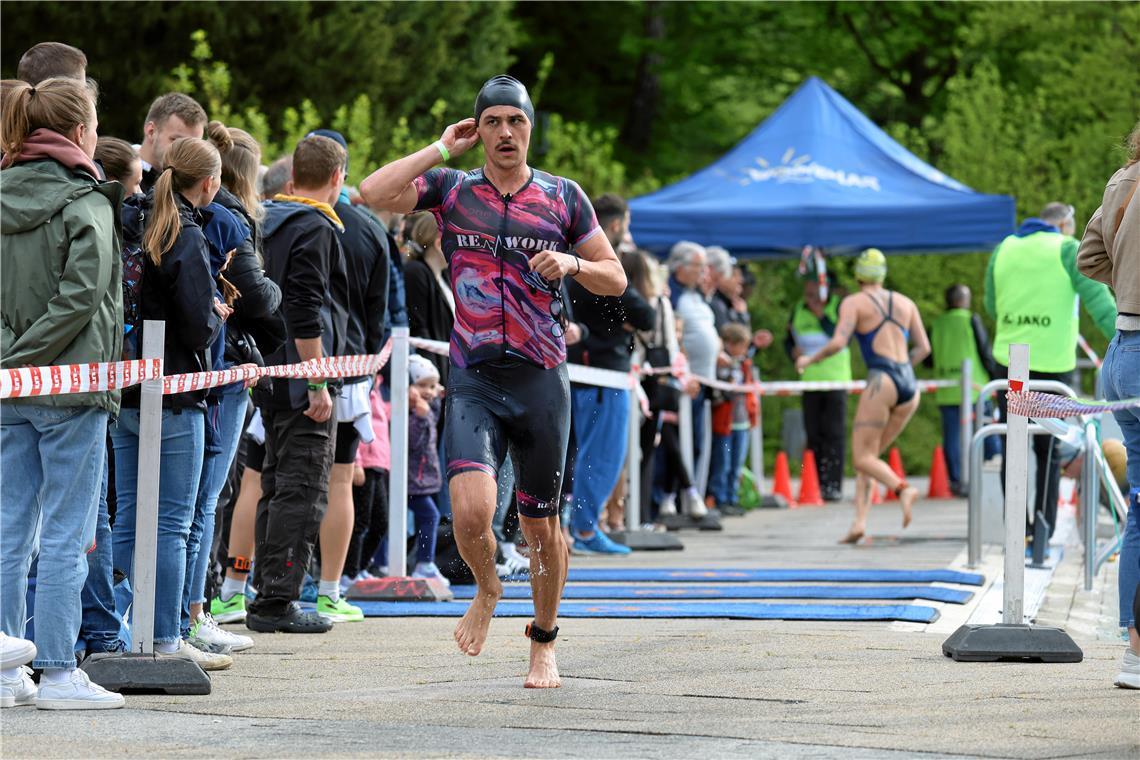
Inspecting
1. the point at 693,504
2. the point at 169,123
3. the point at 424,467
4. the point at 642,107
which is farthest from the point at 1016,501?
the point at 642,107

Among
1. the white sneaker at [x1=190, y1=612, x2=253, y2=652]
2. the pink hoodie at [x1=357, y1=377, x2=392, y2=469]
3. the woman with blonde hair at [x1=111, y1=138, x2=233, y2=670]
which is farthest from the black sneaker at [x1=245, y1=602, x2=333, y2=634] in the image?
the woman with blonde hair at [x1=111, y1=138, x2=233, y2=670]

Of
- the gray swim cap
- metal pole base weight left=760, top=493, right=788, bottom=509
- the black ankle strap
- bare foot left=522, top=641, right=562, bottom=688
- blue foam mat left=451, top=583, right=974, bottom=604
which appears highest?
the gray swim cap

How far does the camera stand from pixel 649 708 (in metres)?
6.15

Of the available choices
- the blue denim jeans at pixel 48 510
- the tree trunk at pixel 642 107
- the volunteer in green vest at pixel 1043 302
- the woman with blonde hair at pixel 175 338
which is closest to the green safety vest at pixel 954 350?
the volunteer in green vest at pixel 1043 302

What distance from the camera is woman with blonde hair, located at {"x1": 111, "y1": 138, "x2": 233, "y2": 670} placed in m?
6.66

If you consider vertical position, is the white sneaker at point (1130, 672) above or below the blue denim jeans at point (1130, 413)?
below

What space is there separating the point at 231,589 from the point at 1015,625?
3698 millimetres

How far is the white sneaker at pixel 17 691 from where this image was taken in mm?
6070

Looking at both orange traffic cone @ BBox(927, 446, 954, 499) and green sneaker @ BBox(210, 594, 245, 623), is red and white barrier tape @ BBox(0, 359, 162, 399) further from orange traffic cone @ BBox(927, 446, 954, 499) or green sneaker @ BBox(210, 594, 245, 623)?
orange traffic cone @ BBox(927, 446, 954, 499)

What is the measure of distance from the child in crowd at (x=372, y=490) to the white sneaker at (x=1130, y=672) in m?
4.31

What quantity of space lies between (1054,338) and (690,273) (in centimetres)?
419

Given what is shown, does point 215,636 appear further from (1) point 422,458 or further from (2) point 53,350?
(1) point 422,458

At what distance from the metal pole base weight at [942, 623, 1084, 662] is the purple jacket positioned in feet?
12.2

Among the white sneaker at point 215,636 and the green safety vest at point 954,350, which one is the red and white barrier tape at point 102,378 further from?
the green safety vest at point 954,350
